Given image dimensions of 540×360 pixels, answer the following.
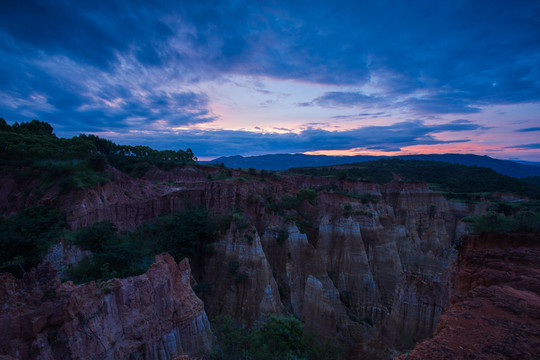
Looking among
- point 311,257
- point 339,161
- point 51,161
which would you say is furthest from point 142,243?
point 339,161

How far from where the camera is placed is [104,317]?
8.92 meters

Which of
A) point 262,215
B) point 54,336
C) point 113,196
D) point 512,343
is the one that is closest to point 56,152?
point 113,196

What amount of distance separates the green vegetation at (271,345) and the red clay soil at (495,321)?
22.4ft

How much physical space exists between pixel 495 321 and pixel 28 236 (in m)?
20.9

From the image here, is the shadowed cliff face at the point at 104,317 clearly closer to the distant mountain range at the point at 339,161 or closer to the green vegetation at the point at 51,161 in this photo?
the green vegetation at the point at 51,161

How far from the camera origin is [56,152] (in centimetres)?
2486

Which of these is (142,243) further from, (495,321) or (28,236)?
(495,321)

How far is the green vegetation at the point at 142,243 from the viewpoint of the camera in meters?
12.6

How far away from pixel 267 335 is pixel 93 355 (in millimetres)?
6500

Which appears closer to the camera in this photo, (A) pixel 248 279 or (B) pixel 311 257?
(A) pixel 248 279

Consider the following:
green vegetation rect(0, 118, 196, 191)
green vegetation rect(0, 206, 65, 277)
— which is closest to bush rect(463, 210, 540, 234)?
green vegetation rect(0, 206, 65, 277)

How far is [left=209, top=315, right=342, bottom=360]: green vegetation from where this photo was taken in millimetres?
9438

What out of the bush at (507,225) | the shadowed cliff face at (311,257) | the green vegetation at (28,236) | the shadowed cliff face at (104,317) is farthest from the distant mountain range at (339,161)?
the bush at (507,225)

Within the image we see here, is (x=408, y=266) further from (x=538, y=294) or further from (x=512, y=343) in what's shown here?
(x=512, y=343)
